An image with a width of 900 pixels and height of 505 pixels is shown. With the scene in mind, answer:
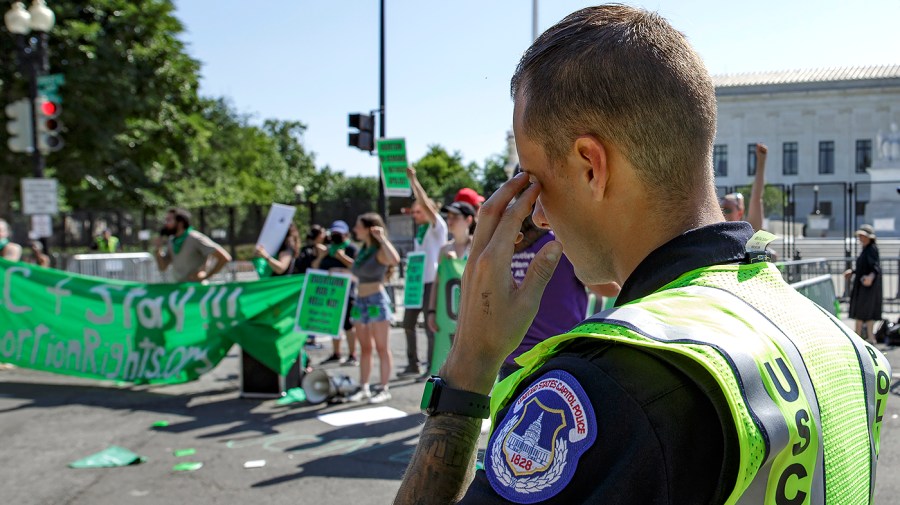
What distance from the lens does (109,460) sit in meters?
6.00

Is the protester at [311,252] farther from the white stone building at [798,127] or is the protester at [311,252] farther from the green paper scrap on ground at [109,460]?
the white stone building at [798,127]

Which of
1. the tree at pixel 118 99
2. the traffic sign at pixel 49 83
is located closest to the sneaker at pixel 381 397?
the traffic sign at pixel 49 83

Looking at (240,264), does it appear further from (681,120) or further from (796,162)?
(796,162)

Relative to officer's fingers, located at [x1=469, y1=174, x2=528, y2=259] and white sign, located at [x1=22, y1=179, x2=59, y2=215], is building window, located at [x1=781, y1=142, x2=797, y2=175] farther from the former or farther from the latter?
officer's fingers, located at [x1=469, y1=174, x2=528, y2=259]

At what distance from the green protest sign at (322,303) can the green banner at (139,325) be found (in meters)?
0.15

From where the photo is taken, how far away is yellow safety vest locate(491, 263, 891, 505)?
96 centimetres

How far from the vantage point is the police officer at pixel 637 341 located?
93cm

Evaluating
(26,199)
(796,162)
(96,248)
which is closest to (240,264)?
(96,248)

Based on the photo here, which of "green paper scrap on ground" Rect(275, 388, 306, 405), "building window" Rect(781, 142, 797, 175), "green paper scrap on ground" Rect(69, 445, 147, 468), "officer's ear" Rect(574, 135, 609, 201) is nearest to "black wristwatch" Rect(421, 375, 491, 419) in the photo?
"officer's ear" Rect(574, 135, 609, 201)

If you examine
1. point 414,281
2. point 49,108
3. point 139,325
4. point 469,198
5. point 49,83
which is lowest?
point 139,325

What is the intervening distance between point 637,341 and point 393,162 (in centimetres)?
997

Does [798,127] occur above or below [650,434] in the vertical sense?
above

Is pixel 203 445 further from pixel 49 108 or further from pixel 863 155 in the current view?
pixel 863 155

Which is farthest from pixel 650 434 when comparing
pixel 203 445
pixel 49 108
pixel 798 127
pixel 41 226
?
pixel 798 127
